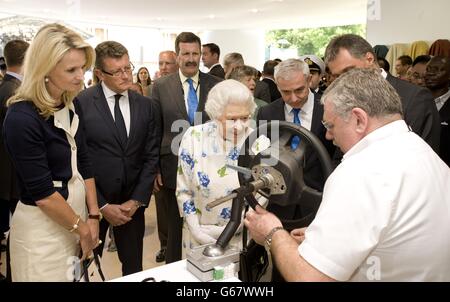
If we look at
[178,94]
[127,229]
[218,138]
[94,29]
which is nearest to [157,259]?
[127,229]

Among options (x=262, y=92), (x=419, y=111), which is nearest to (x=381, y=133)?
(x=419, y=111)

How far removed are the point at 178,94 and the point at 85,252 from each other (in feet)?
4.31

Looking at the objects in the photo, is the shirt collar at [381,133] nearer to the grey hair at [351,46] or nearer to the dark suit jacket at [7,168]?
the grey hair at [351,46]

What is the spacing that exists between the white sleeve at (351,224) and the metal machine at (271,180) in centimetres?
10

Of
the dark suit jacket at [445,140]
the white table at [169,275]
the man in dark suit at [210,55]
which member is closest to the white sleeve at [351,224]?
the white table at [169,275]

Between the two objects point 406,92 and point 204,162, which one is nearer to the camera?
point 204,162

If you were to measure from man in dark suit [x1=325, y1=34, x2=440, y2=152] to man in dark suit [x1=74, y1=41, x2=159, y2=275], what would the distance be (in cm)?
112

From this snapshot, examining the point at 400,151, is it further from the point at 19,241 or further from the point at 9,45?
the point at 9,45

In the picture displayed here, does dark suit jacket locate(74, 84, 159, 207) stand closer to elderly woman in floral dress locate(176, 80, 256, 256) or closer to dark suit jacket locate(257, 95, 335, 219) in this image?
elderly woman in floral dress locate(176, 80, 256, 256)

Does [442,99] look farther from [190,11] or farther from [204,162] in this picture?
[190,11]

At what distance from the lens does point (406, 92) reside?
1894mm

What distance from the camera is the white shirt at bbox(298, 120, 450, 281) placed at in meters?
0.88

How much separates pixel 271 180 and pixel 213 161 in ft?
2.61

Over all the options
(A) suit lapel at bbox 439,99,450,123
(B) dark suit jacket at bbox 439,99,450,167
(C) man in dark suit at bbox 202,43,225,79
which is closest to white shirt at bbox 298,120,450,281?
(B) dark suit jacket at bbox 439,99,450,167
